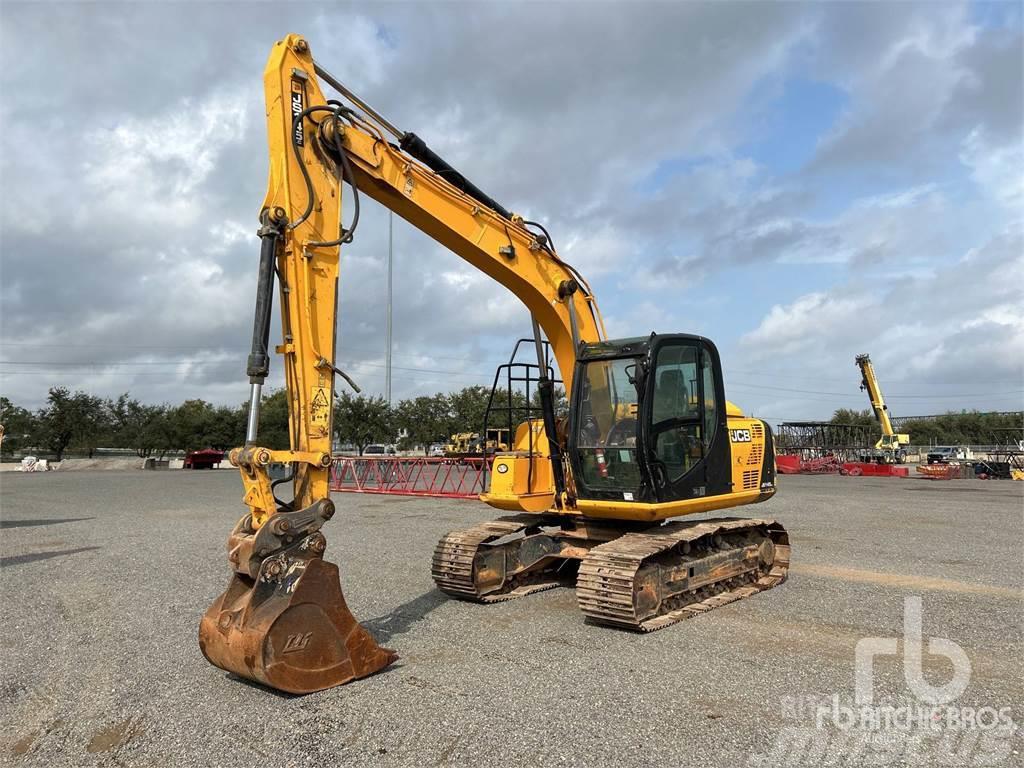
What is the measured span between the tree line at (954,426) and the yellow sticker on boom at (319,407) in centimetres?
8933

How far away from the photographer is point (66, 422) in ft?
198

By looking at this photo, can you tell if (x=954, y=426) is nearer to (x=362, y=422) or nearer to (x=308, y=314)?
(x=362, y=422)

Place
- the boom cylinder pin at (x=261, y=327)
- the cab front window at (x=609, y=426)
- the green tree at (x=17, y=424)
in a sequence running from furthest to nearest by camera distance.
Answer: the green tree at (x=17, y=424) → the cab front window at (x=609, y=426) → the boom cylinder pin at (x=261, y=327)

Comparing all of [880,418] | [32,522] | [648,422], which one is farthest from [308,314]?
[880,418]

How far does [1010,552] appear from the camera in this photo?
38.6 feet

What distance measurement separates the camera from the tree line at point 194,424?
6009 centimetres

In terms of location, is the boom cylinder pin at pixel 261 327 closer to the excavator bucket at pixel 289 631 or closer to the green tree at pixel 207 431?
the excavator bucket at pixel 289 631

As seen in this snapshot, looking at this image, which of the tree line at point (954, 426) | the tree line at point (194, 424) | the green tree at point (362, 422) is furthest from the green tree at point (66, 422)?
the tree line at point (954, 426)

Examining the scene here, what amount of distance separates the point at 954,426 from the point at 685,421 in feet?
336

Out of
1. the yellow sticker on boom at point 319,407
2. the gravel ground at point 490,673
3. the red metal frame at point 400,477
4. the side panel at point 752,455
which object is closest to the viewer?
the gravel ground at point 490,673

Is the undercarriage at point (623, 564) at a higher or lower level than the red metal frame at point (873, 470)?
lower

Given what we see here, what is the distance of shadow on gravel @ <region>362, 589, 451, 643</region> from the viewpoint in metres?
6.88

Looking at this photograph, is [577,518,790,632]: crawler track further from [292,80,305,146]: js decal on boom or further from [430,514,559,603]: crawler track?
[292,80,305,146]: js decal on boom

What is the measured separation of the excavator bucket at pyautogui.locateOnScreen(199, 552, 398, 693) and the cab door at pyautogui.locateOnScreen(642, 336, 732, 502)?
135 inches
